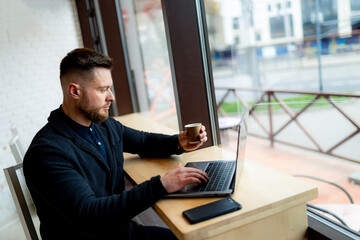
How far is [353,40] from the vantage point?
1.24m

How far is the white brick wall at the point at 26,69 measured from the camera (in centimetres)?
235

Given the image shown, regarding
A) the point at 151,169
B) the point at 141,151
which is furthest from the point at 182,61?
the point at 151,169

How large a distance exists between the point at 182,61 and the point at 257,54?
2618 mm

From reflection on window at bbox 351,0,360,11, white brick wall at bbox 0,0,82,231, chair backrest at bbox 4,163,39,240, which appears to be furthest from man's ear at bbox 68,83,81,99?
white brick wall at bbox 0,0,82,231

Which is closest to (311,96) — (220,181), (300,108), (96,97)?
(300,108)

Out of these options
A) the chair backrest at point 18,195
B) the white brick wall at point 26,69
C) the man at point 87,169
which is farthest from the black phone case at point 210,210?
the white brick wall at point 26,69

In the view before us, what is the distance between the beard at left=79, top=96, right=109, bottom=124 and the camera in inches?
50.4

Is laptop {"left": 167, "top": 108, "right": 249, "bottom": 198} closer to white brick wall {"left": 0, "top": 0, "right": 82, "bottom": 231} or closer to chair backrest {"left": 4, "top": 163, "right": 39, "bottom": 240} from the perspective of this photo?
chair backrest {"left": 4, "top": 163, "right": 39, "bottom": 240}

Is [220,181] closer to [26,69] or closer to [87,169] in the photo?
[87,169]

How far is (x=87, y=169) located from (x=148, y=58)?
7.30 feet

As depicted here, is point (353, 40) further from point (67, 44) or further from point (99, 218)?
point (67, 44)

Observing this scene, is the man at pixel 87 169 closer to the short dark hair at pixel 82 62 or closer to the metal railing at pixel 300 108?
the short dark hair at pixel 82 62

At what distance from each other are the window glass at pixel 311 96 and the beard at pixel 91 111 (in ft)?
2.44

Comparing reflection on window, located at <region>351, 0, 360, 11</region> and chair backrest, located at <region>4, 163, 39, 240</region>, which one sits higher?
reflection on window, located at <region>351, 0, 360, 11</region>
